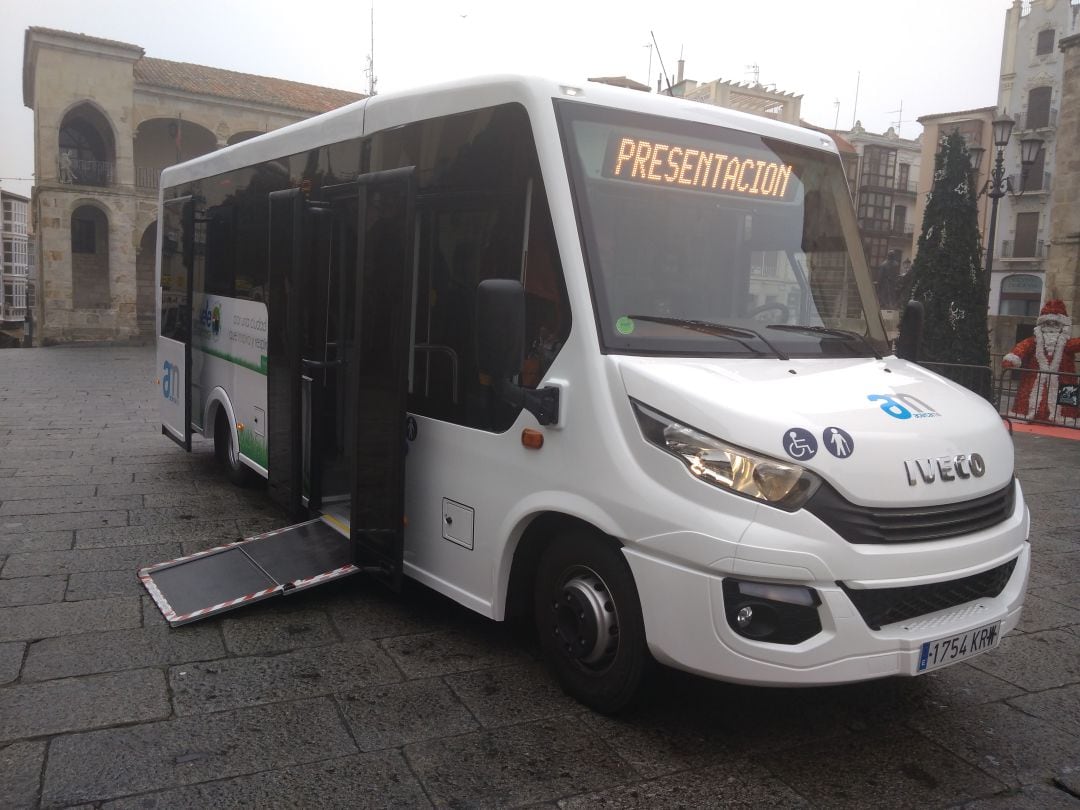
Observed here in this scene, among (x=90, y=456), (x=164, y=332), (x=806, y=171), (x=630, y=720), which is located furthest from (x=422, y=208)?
(x=90, y=456)

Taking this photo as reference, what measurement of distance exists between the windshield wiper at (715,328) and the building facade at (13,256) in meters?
133

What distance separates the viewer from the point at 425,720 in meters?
3.80

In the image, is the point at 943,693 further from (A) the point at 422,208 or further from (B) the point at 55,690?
(B) the point at 55,690

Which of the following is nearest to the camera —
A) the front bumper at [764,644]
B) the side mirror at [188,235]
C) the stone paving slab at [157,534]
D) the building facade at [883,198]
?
the front bumper at [764,644]

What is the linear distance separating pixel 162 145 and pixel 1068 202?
34.8 metres

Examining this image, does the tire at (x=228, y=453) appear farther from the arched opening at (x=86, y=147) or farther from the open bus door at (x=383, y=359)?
the arched opening at (x=86, y=147)

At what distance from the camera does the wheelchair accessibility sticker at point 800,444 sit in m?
3.28

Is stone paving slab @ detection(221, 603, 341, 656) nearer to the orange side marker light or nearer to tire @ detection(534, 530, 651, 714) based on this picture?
tire @ detection(534, 530, 651, 714)

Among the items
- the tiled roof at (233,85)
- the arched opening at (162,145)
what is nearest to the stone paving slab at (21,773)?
the tiled roof at (233,85)

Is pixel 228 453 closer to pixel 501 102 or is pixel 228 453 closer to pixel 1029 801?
pixel 501 102

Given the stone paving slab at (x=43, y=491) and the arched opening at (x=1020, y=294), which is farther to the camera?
the arched opening at (x=1020, y=294)

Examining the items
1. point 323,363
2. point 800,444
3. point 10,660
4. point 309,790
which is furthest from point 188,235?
point 800,444

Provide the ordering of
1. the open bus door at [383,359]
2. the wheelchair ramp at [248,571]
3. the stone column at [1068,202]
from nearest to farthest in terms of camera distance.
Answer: the open bus door at [383,359] < the wheelchair ramp at [248,571] < the stone column at [1068,202]

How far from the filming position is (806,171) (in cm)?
459
